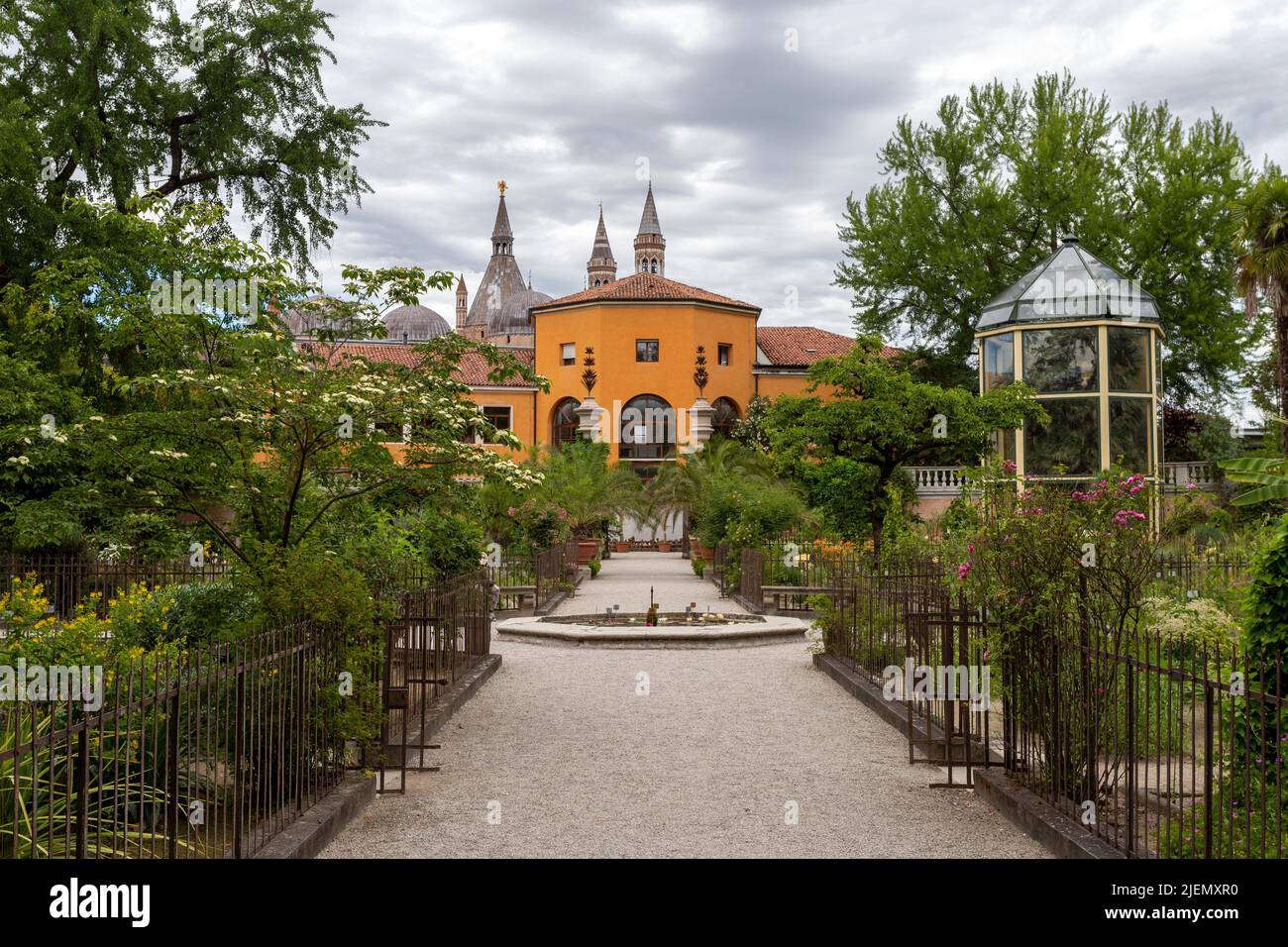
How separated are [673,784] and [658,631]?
26.3 ft

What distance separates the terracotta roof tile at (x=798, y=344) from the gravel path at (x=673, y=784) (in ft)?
143

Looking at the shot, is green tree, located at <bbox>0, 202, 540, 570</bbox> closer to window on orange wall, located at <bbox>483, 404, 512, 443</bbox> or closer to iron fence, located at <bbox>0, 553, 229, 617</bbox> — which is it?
iron fence, located at <bbox>0, 553, 229, 617</bbox>

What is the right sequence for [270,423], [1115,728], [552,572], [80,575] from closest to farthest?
[1115,728], [270,423], [80,575], [552,572]

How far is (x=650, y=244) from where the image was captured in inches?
3386

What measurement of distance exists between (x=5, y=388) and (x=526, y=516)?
10.9 metres

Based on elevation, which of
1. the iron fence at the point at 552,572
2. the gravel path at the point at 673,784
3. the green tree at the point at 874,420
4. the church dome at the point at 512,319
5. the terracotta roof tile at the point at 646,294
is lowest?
the gravel path at the point at 673,784

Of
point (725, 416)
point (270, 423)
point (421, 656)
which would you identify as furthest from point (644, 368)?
point (270, 423)

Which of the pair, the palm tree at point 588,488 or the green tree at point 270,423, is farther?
the palm tree at point 588,488

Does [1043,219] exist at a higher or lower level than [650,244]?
lower

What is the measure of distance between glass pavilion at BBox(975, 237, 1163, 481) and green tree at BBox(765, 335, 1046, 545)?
5130 millimetres

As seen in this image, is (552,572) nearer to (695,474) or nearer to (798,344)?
(695,474)

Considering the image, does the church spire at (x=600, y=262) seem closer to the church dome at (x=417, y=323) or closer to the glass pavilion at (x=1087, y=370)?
the church dome at (x=417, y=323)

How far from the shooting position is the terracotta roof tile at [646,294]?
51062 millimetres

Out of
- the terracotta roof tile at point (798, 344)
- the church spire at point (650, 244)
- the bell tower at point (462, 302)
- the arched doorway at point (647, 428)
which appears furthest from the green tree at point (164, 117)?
the bell tower at point (462, 302)
